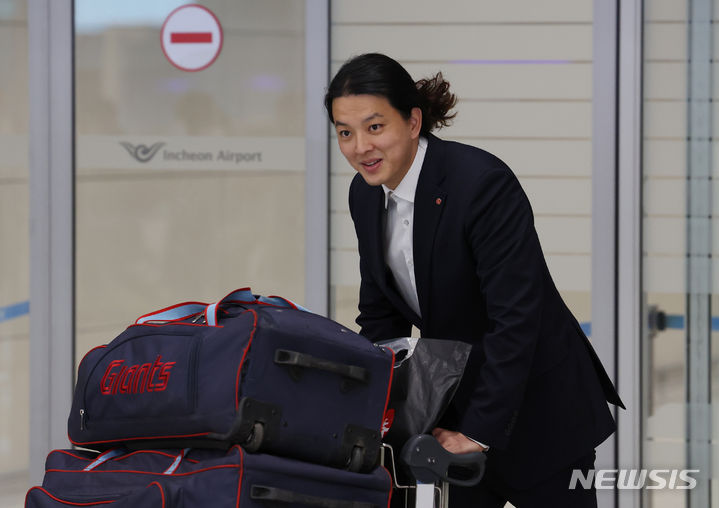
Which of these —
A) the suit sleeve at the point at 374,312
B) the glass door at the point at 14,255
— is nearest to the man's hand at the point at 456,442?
the suit sleeve at the point at 374,312

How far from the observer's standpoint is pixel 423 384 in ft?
6.26

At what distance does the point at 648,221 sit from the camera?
382cm

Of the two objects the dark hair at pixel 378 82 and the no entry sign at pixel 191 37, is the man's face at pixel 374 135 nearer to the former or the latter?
the dark hair at pixel 378 82

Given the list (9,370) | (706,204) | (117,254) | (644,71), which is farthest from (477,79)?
(9,370)

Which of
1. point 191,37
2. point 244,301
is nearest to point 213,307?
point 244,301

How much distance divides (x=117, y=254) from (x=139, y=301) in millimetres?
220

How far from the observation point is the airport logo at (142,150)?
Answer: 4008 mm

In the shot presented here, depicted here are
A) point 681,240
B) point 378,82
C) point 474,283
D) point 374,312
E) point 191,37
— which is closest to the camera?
point 378,82

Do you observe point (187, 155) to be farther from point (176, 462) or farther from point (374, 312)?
point (176, 462)

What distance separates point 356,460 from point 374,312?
602 millimetres

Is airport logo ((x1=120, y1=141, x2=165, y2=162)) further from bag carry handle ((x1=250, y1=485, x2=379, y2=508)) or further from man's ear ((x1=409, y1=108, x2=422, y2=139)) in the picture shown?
bag carry handle ((x1=250, y1=485, x2=379, y2=508))

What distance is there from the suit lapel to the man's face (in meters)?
0.05

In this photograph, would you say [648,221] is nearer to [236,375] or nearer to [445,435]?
[445,435]

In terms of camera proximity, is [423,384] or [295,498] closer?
[295,498]
